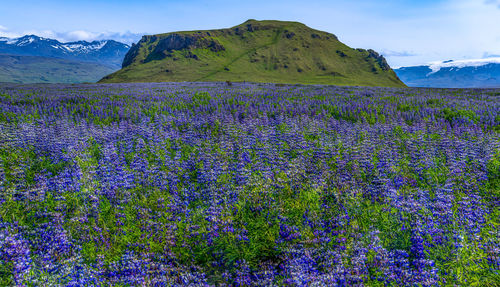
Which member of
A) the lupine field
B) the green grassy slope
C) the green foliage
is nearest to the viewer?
the lupine field

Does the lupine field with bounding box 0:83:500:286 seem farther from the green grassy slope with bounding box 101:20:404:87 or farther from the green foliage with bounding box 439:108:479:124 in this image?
the green grassy slope with bounding box 101:20:404:87

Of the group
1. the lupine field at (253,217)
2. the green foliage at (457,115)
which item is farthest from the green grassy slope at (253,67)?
the lupine field at (253,217)

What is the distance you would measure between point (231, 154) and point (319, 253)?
4.35 metres

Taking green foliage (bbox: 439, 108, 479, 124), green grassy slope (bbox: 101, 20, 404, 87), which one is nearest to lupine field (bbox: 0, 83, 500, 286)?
green foliage (bbox: 439, 108, 479, 124)

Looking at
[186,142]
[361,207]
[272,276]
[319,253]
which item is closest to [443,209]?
[361,207]

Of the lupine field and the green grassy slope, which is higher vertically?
the green grassy slope

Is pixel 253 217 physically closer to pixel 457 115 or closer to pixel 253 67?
pixel 457 115

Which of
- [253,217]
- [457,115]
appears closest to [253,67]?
[457,115]

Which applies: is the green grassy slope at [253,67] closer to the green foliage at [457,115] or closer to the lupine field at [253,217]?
the green foliage at [457,115]

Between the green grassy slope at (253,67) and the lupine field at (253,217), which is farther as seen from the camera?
the green grassy slope at (253,67)

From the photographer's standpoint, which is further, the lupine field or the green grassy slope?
the green grassy slope

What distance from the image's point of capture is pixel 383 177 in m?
6.21

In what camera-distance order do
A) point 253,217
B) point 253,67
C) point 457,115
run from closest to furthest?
point 253,217 < point 457,115 < point 253,67

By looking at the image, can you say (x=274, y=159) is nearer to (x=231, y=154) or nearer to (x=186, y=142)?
(x=231, y=154)
